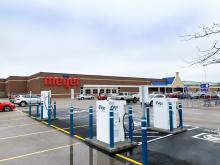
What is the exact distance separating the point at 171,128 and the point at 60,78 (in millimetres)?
51535

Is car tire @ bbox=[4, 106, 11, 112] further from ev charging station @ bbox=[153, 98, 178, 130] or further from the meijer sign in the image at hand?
the meijer sign

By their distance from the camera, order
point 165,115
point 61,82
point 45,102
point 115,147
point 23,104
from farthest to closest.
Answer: point 61,82 → point 23,104 → point 45,102 → point 165,115 → point 115,147

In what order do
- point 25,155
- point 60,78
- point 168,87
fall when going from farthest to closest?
point 168,87, point 60,78, point 25,155

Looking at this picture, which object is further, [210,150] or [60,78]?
[60,78]

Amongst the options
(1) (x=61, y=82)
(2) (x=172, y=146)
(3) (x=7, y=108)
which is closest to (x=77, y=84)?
(1) (x=61, y=82)

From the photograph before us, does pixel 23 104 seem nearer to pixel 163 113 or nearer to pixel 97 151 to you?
pixel 163 113

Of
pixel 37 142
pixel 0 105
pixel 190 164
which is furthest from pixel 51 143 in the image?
pixel 0 105

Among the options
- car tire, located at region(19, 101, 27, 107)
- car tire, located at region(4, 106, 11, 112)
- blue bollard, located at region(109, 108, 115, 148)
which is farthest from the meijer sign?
blue bollard, located at region(109, 108, 115, 148)

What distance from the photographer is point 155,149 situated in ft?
25.8

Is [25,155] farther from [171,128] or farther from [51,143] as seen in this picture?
[171,128]

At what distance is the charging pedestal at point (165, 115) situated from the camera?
35.0ft

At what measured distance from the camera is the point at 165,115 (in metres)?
10.8

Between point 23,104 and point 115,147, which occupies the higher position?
point 23,104

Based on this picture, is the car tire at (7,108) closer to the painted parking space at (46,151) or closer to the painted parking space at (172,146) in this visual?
the painted parking space at (46,151)
